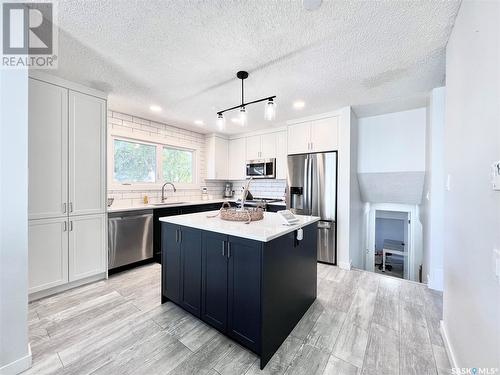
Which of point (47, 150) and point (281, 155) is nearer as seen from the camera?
point (47, 150)

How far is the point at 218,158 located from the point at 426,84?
369 cm

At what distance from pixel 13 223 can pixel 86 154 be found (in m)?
1.43

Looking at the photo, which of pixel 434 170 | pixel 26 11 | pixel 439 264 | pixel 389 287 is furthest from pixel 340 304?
pixel 26 11

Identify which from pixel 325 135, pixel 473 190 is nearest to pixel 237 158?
pixel 325 135

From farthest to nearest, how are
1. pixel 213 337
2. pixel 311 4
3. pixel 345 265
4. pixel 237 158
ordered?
1. pixel 237 158
2. pixel 345 265
3. pixel 213 337
4. pixel 311 4

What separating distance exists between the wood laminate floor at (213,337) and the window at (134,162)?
70.4 inches

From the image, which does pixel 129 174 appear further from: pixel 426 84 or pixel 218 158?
pixel 426 84

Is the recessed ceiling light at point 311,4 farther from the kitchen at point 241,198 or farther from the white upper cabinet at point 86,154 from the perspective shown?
the white upper cabinet at point 86,154

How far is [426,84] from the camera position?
2445 millimetres

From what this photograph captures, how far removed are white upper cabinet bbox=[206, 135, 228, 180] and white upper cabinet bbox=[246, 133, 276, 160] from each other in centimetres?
62

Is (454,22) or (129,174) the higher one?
(454,22)

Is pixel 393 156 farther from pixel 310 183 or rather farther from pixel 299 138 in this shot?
pixel 299 138

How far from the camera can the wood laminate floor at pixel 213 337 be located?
4.79 feet

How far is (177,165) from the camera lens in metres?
4.41
